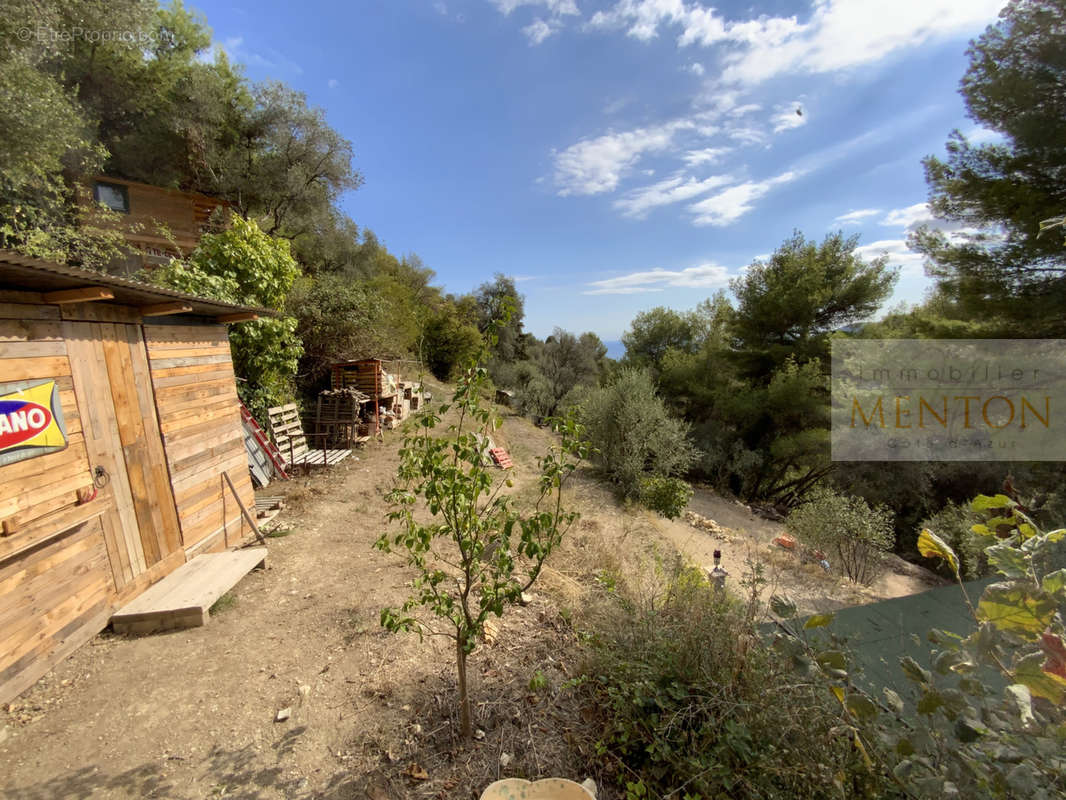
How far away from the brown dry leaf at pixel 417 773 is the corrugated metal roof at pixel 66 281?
12.0 feet

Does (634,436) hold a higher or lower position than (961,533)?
higher

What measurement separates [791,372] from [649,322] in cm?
1249

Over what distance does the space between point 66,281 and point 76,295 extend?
0.10 meters

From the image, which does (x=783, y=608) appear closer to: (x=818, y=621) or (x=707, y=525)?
(x=818, y=621)

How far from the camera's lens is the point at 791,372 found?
41.7ft

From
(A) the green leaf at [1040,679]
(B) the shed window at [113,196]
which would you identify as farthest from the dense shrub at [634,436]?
(B) the shed window at [113,196]

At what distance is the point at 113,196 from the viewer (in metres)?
12.5

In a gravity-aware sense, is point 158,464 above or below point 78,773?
above

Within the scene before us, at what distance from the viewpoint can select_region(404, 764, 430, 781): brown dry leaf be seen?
2219 millimetres

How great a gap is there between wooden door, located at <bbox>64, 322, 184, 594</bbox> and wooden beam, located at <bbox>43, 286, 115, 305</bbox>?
23 cm

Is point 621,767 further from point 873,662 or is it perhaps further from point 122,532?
point 122,532

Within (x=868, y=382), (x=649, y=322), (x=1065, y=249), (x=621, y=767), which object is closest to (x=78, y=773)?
(x=621, y=767)
